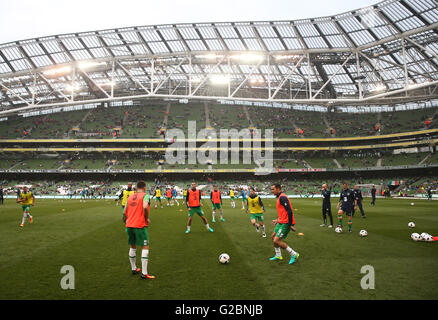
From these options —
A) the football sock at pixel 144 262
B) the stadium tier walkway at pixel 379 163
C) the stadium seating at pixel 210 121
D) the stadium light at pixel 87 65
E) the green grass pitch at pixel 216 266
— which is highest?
the stadium light at pixel 87 65

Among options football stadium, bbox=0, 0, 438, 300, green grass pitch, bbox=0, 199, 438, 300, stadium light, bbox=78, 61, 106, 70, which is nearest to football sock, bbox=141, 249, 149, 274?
football stadium, bbox=0, 0, 438, 300

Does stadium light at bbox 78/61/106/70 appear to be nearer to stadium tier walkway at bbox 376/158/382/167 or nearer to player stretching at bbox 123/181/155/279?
player stretching at bbox 123/181/155/279

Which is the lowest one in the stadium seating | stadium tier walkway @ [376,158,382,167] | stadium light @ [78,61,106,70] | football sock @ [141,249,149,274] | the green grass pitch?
the green grass pitch

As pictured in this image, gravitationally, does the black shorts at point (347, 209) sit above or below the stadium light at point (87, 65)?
below

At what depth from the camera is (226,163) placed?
53.2m

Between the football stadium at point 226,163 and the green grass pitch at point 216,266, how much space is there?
6cm

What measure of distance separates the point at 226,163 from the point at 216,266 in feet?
155

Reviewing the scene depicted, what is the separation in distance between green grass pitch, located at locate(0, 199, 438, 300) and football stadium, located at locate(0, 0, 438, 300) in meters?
0.06

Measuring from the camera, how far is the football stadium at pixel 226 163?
560 cm

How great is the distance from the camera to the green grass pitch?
4.59 meters

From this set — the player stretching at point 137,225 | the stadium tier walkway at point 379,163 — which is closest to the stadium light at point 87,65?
the player stretching at point 137,225

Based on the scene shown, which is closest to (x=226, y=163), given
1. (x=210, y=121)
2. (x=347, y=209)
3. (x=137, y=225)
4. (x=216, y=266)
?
(x=210, y=121)

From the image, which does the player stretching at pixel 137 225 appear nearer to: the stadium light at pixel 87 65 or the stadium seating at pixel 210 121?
the stadium light at pixel 87 65
